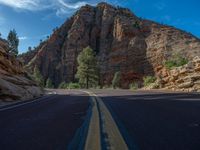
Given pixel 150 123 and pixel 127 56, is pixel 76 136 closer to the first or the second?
pixel 150 123

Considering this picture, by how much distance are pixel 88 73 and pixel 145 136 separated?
223ft

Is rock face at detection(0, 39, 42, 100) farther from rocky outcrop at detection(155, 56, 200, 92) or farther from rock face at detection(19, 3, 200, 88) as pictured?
rock face at detection(19, 3, 200, 88)

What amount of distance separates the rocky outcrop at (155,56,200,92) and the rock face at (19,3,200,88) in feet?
138

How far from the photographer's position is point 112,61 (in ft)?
331

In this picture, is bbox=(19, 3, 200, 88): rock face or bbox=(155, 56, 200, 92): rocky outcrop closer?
bbox=(155, 56, 200, 92): rocky outcrop

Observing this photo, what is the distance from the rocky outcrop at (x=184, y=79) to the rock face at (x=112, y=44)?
4212cm

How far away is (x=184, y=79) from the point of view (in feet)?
116

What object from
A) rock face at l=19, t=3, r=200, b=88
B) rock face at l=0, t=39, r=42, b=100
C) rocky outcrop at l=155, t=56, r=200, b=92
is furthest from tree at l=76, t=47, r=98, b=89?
rock face at l=0, t=39, r=42, b=100

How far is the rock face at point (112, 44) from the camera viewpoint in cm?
9512

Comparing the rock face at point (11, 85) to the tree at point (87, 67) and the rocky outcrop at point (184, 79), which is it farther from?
the tree at point (87, 67)

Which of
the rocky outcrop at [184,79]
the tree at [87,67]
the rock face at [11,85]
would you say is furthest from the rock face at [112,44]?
the rock face at [11,85]

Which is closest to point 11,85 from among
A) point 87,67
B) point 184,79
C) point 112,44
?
point 184,79

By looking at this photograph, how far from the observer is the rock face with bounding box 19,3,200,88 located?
95125 millimetres

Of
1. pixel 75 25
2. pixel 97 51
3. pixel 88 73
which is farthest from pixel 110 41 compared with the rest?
pixel 88 73
